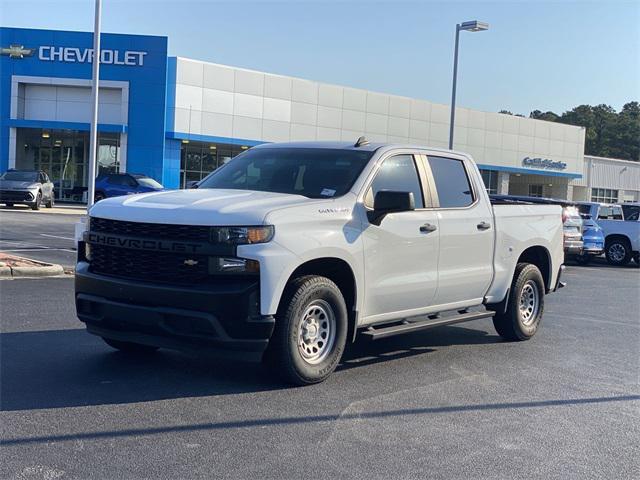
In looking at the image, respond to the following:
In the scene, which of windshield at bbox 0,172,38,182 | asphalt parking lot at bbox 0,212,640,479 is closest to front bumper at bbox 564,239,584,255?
asphalt parking lot at bbox 0,212,640,479

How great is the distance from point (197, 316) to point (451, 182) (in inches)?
136

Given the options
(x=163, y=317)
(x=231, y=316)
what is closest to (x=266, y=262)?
(x=231, y=316)

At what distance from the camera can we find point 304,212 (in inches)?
243

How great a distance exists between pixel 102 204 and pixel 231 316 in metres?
1.65

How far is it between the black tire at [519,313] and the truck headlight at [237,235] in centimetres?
385

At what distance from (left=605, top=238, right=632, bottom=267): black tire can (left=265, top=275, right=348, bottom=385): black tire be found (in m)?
18.2

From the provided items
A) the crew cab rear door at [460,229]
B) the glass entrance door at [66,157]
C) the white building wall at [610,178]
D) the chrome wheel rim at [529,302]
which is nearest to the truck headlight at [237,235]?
the crew cab rear door at [460,229]

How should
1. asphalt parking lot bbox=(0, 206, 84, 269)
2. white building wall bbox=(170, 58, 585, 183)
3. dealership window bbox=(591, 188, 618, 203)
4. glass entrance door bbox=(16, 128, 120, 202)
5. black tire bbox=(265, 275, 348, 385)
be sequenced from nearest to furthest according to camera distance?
1. black tire bbox=(265, 275, 348, 385)
2. asphalt parking lot bbox=(0, 206, 84, 269)
3. white building wall bbox=(170, 58, 585, 183)
4. glass entrance door bbox=(16, 128, 120, 202)
5. dealership window bbox=(591, 188, 618, 203)

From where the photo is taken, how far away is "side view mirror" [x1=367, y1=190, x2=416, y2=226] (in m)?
6.57

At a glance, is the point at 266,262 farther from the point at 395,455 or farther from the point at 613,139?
the point at 613,139

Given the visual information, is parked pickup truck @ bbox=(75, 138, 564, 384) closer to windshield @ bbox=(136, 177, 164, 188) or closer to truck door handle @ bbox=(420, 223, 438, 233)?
truck door handle @ bbox=(420, 223, 438, 233)

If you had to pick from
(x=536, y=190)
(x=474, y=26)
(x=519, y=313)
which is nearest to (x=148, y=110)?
(x=474, y=26)

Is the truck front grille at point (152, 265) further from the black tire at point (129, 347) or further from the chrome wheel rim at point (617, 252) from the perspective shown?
the chrome wheel rim at point (617, 252)

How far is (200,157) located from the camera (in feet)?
150
